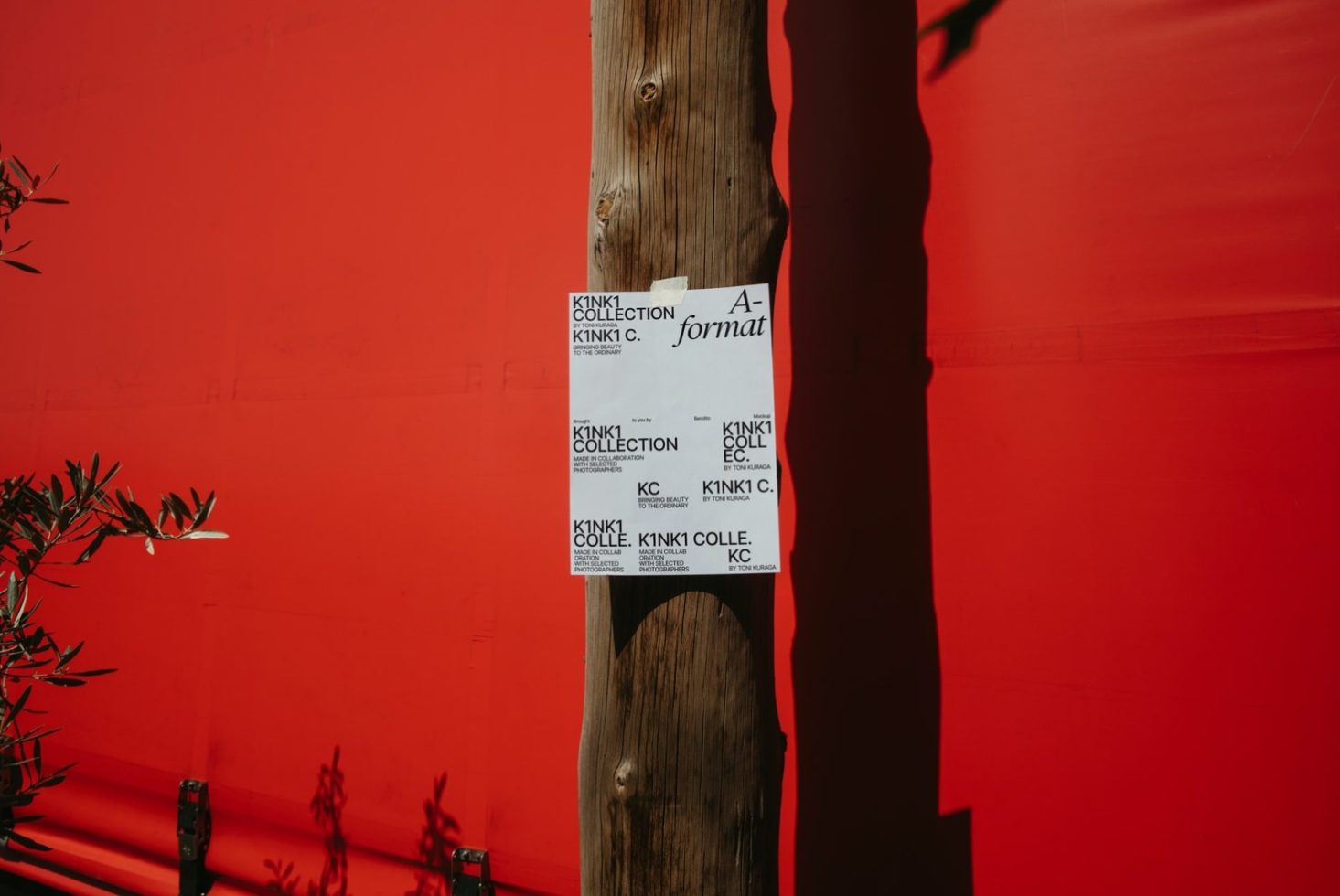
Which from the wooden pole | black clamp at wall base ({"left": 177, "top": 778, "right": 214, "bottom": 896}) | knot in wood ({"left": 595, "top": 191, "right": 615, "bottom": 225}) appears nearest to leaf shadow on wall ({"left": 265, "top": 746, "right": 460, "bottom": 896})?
black clamp at wall base ({"left": 177, "top": 778, "right": 214, "bottom": 896})

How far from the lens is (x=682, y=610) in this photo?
3.52 ft

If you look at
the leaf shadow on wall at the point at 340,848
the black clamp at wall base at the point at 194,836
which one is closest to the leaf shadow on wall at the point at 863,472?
the leaf shadow on wall at the point at 340,848

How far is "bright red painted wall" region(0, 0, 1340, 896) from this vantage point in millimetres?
1512

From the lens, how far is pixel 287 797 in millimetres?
2346

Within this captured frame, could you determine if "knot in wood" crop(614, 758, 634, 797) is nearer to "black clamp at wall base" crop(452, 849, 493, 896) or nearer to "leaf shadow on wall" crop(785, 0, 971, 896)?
"leaf shadow on wall" crop(785, 0, 971, 896)

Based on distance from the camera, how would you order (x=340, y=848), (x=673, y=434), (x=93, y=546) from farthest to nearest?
(x=340, y=848)
(x=93, y=546)
(x=673, y=434)

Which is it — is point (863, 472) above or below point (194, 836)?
above

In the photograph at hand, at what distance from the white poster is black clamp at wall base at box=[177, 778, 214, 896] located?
6.80 feet

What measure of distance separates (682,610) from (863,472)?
83 cm

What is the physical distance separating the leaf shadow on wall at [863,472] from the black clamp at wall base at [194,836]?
179cm

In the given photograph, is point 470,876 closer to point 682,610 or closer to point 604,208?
point 682,610

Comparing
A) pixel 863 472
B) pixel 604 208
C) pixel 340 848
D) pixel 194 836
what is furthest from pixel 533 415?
pixel 194 836

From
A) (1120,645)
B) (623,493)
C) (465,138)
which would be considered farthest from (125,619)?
(1120,645)

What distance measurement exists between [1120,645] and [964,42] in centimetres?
126
